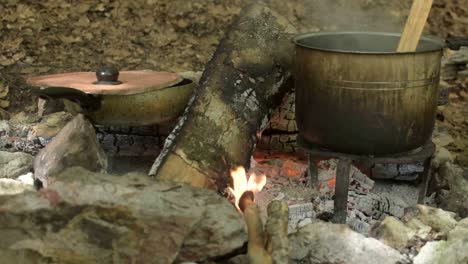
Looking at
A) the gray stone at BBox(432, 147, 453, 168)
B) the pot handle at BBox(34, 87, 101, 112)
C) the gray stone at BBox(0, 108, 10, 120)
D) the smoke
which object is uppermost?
the smoke

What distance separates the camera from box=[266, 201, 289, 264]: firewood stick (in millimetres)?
2201

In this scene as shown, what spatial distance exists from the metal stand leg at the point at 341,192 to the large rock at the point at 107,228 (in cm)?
100

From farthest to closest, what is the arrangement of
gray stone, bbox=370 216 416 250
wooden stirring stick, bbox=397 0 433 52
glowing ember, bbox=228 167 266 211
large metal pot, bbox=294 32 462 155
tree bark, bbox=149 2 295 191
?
→ tree bark, bbox=149 2 295 191
glowing ember, bbox=228 167 266 211
wooden stirring stick, bbox=397 0 433 52
large metal pot, bbox=294 32 462 155
gray stone, bbox=370 216 416 250

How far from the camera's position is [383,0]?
452 cm

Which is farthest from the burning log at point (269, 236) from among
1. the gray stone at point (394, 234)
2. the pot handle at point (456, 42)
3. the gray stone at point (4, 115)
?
the gray stone at point (4, 115)

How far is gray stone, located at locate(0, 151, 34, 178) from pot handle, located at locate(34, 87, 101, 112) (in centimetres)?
61

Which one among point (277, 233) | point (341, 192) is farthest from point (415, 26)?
point (277, 233)

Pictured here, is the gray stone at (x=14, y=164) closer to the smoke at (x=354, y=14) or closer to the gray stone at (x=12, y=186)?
the gray stone at (x=12, y=186)

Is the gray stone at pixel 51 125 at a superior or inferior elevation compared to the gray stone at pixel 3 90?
inferior

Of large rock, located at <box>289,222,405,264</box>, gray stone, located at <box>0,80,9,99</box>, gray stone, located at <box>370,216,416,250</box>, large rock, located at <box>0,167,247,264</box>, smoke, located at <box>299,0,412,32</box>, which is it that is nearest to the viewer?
large rock, located at <box>0,167,247,264</box>

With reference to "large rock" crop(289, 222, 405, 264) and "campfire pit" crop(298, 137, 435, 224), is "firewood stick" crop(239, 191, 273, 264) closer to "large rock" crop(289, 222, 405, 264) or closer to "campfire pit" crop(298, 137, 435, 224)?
"large rock" crop(289, 222, 405, 264)

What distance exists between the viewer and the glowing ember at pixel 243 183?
3.04 metres

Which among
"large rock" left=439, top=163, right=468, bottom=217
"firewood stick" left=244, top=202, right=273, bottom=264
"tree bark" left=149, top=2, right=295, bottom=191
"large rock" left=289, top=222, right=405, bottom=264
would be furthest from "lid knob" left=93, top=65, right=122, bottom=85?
"large rock" left=439, top=163, right=468, bottom=217

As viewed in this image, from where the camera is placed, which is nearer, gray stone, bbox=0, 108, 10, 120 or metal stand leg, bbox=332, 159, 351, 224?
metal stand leg, bbox=332, 159, 351, 224
